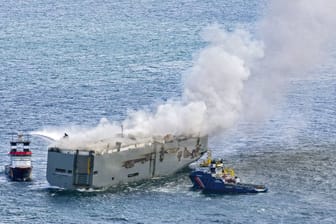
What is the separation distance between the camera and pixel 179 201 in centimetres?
18412

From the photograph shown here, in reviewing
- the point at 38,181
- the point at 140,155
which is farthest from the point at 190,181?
the point at 38,181

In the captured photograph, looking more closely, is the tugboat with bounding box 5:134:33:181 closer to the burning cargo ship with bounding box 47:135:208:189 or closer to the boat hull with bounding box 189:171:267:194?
the burning cargo ship with bounding box 47:135:208:189

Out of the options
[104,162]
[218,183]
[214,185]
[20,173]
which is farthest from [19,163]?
[218,183]

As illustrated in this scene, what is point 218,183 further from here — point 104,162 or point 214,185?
point 104,162

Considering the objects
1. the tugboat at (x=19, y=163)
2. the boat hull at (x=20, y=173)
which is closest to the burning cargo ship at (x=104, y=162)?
the boat hull at (x=20, y=173)

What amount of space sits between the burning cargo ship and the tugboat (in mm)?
4931

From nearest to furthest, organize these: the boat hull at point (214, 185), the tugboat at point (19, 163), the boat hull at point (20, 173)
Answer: the boat hull at point (214, 185) < the boat hull at point (20, 173) < the tugboat at point (19, 163)

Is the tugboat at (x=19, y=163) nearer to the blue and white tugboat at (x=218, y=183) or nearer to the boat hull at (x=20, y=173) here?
the boat hull at (x=20, y=173)

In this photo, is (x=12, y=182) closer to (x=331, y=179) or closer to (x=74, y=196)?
(x=74, y=196)

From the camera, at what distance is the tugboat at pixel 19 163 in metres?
194

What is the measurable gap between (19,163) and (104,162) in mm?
11974

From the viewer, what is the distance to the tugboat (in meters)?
194

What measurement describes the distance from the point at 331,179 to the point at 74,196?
32615 mm

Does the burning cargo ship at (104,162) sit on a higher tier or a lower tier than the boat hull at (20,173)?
higher
